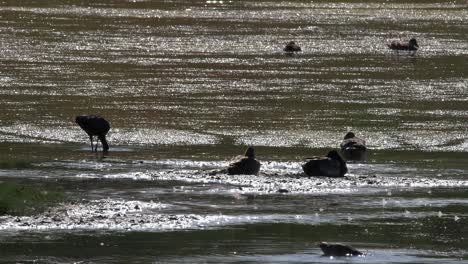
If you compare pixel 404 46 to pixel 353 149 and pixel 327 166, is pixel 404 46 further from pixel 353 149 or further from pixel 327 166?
pixel 327 166

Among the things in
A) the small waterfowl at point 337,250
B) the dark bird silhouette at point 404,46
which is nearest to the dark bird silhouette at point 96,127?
the small waterfowl at point 337,250

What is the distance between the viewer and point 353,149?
97.8ft

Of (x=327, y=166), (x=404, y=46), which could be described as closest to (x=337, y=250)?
(x=327, y=166)

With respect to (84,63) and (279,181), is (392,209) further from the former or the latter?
(84,63)

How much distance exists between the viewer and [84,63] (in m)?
50.2

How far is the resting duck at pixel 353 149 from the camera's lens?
1159 inches

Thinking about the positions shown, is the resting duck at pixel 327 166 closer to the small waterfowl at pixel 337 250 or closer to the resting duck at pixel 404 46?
the small waterfowl at pixel 337 250

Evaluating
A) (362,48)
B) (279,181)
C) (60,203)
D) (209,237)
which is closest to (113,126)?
(279,181)

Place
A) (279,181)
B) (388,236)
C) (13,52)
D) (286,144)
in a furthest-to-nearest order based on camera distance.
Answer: (13,52) < (286,144) < (279,181) < (388,236)

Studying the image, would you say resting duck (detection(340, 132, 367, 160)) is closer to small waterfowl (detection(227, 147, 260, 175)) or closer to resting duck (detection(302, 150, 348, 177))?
resting duck (detection(302, 150, 348, 177))

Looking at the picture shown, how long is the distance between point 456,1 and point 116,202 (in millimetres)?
80765

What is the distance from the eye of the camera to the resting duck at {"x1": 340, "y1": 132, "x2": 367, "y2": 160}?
2944 centimetres

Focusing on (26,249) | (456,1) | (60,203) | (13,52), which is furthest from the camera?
(456,1)

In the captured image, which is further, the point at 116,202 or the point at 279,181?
the point at 279,181
